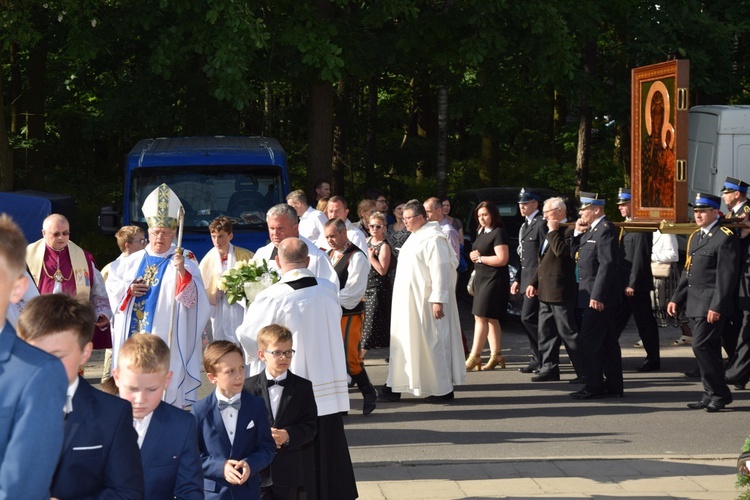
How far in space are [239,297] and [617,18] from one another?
15.7 metres

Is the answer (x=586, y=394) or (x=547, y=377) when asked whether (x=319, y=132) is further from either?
(x=586, y=394)

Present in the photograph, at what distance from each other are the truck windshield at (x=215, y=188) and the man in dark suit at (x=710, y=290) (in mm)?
6072

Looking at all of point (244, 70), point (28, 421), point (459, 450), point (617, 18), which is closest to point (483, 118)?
point (617, 18)

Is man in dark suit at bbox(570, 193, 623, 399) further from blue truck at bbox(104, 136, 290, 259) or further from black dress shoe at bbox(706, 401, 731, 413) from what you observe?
blue truck at bbox(104, 136, 290, 259)

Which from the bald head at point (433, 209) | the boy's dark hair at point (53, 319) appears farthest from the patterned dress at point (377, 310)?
the boy's dark hair at point (53, 319)

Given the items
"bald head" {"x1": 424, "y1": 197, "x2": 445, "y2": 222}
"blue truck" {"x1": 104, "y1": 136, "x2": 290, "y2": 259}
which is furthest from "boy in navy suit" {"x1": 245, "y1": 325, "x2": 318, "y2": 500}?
"blue truck" {"x1": 104, "y1": 136, "x2": 290, "y2": 259}

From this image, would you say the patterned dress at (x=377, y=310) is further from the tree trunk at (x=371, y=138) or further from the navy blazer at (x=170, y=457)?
the tree trunk at (x=371, y=138)

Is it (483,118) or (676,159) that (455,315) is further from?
(483,118)

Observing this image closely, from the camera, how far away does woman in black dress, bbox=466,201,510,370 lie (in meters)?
12.5

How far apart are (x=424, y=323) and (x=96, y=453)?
7.75 meters

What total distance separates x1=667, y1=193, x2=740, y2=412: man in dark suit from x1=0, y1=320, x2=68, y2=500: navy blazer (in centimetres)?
811

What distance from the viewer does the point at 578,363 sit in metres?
11.9

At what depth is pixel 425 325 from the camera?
37.0ft

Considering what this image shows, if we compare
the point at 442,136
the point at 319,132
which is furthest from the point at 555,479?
the point at 442,136
